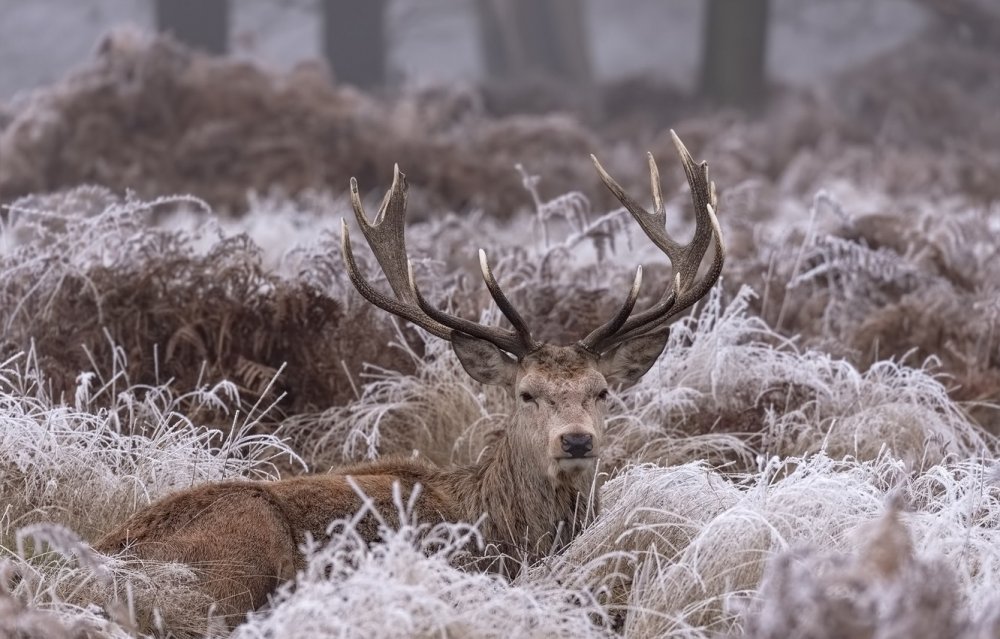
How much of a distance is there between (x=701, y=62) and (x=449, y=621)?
1957cm

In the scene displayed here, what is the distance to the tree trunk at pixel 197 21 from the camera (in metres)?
23.7

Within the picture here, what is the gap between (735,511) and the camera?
4.48 meters

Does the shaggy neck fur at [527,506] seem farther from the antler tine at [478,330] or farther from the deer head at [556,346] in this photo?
the antler tine at [478,330]

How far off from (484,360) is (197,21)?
20224mm

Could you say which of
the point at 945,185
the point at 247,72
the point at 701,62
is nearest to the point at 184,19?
the point at 701,62

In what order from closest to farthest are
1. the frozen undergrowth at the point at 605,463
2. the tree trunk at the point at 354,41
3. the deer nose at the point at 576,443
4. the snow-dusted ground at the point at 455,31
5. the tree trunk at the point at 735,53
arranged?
the frozen undergrowth at the point at 605,463
the deer nose at the point at 576,443
the tree trunk at the point at 735,53
the tree trunk at the point at 354,41
the snow-dusted ground at the point at 455,31

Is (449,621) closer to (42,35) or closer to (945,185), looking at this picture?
(945,185)

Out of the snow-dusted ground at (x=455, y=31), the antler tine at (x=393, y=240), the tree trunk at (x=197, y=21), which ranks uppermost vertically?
the tree trunk at (x=197, y=21)

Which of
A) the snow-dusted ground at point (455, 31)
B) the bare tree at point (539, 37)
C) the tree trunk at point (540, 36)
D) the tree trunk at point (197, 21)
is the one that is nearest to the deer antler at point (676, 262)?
the tree trunk at point (197, 21)

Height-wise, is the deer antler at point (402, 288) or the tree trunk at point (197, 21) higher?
the tree trunk at point (197, 21)

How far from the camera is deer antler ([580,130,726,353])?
4.94 m

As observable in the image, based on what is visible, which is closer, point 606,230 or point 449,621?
point 449,621

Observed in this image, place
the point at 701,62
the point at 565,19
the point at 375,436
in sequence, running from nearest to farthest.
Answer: the point at 375,436, the point at 701,62, the point at 565,19

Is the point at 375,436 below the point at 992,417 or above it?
above
